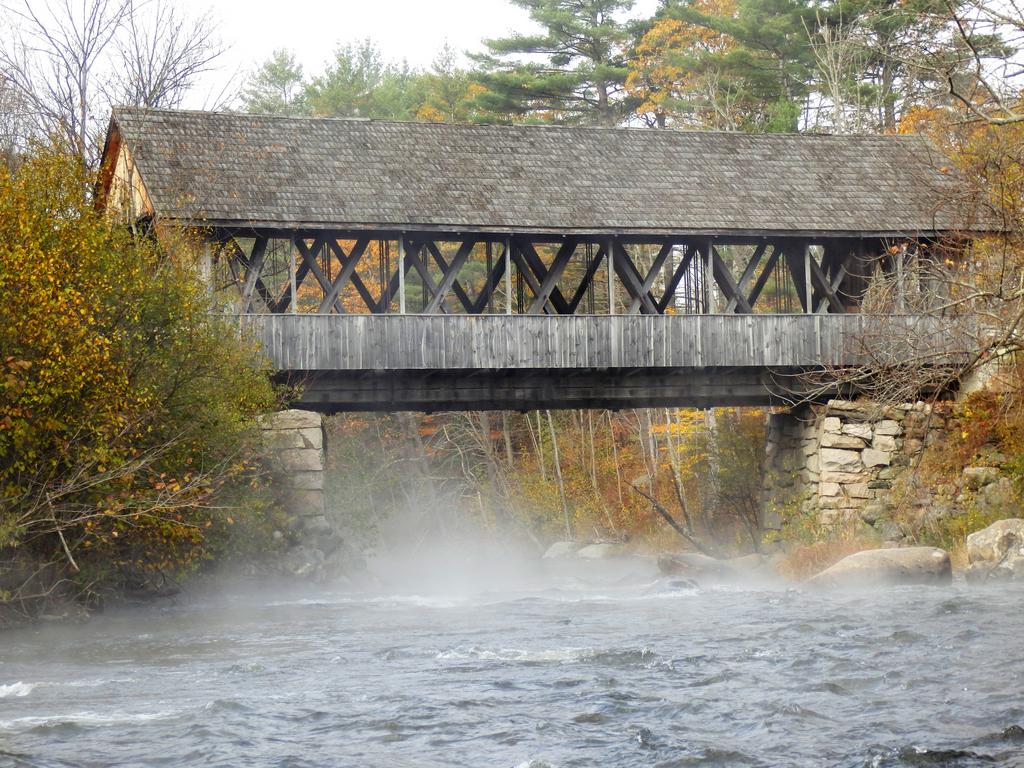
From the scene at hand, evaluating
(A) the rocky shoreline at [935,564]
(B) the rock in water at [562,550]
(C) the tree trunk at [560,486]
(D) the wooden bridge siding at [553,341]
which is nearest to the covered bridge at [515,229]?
(D) the wooden bridge siding at [553,341]

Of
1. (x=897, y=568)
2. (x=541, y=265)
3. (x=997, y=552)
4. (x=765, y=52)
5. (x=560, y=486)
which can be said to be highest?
(x=765, y=52)

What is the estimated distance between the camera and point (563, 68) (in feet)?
109

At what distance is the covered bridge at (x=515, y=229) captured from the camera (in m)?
17.6

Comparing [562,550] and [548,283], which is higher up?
[548,283]

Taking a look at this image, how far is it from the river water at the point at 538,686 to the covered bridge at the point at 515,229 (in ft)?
14.2

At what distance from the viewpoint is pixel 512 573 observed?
24.7m

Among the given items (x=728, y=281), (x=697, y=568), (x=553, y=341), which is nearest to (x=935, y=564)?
(x=697, y=568)

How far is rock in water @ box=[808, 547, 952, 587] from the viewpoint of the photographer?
595 inches

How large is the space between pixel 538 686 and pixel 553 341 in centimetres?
928

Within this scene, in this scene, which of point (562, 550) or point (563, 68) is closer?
point (562, 550)

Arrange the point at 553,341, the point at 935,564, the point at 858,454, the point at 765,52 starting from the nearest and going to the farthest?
1. the point at 935,564
2. the point at 553,341
3. the point at 858,454
4. the point at 765,52

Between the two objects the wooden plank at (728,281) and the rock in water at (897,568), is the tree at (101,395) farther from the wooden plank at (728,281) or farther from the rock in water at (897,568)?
the wooden plank at (728,281)

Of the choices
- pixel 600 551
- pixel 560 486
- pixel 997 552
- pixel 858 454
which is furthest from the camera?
pixel 560 486

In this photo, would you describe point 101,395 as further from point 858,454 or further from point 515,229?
point 858,454
